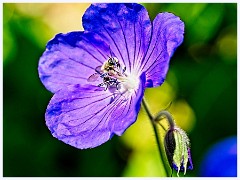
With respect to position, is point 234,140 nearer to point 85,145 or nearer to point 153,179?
point 153,179

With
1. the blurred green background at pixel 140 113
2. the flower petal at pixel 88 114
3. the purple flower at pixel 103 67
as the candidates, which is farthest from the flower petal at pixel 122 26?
the blurred green background at pixel 140 113

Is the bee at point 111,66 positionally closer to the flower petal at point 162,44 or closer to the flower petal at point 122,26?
the flower petal at point 122,26

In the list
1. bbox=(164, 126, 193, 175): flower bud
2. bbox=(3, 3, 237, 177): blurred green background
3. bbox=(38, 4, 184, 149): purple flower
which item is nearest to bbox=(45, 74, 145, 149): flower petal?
bbox=(38, 4, 184, 149): purple flower

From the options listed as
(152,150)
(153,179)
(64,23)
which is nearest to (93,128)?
(153,179)

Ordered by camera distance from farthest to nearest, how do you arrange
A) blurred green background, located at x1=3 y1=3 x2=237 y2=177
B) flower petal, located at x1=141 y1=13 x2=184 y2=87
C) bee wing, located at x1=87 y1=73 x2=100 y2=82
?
blurred green background, located at x1=3 y1=3 x2=237 y2=177
bee wing, located at x1=87 y1=73 x2=100 y2=82
flower petal, located at x1=141 y1=13 x2=184 y2=87

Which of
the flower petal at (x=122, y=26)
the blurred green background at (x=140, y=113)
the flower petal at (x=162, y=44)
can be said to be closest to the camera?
the flower petal at (x=162, y=44)

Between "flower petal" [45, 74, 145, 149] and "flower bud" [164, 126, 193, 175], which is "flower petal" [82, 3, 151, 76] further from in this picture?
"flower bud" [164, 126, 193, 175]
